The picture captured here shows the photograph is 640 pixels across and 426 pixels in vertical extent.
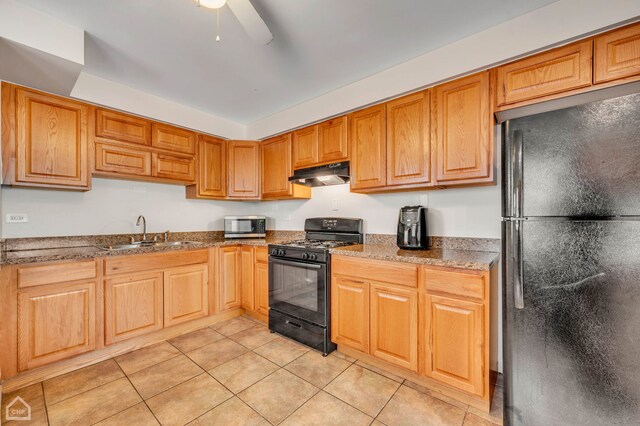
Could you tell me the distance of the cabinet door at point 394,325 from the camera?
1911 millimetres

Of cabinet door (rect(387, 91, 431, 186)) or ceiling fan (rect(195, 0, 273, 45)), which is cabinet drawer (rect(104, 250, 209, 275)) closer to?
ceiling fan (rect(195, 0, 273, 45))

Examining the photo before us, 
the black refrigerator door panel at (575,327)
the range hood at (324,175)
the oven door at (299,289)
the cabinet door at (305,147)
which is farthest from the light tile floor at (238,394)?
the cabinet door at (305,147)

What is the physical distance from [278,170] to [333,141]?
892 millimetres

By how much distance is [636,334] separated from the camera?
1.10 metres

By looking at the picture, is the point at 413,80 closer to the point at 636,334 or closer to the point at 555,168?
the point at 555,168

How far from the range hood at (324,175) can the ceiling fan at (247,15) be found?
133 centimetres

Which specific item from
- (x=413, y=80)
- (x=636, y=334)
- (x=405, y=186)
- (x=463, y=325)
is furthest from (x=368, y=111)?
(x=636, y=334)

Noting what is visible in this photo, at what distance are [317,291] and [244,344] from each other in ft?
2.95

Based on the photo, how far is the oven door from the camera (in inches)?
95.2

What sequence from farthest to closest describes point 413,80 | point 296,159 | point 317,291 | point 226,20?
1. point 296,159
2. point 317,291
3. point 413,80
4. point 226,20

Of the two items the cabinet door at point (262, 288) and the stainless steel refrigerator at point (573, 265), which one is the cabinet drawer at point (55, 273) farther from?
the stainless steel refrigerator at point (573, 265)

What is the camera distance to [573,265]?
1219 mm

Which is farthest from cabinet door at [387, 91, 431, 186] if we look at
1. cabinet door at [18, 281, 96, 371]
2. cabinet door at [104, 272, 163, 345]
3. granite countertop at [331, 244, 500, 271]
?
cabinet door at [18, 281, 96, 371]

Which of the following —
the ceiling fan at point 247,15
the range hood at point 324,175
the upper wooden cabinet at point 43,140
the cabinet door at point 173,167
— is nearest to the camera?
the ceiling fan at point 247,15
